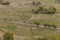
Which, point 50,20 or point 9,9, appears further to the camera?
point 9,9

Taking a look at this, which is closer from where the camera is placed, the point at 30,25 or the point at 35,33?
the point at 35,33

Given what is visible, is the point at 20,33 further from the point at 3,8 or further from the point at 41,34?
the point at 3,8

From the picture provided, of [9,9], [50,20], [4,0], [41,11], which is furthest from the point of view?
[4,0]

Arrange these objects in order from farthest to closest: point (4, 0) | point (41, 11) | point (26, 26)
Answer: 1. point (4, 0)
2. point (41, 11)
3. point (26, 26)

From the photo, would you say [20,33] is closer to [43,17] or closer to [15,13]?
[43,17]

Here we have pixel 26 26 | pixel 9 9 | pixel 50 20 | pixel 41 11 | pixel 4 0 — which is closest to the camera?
pixel 26 26

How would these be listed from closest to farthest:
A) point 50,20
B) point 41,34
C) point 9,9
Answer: point 41,34 → point 50,20 → point 9,9

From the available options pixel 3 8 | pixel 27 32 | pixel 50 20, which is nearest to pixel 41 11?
pixel 50 20

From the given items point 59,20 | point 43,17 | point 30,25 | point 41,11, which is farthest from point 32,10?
point 30,25
